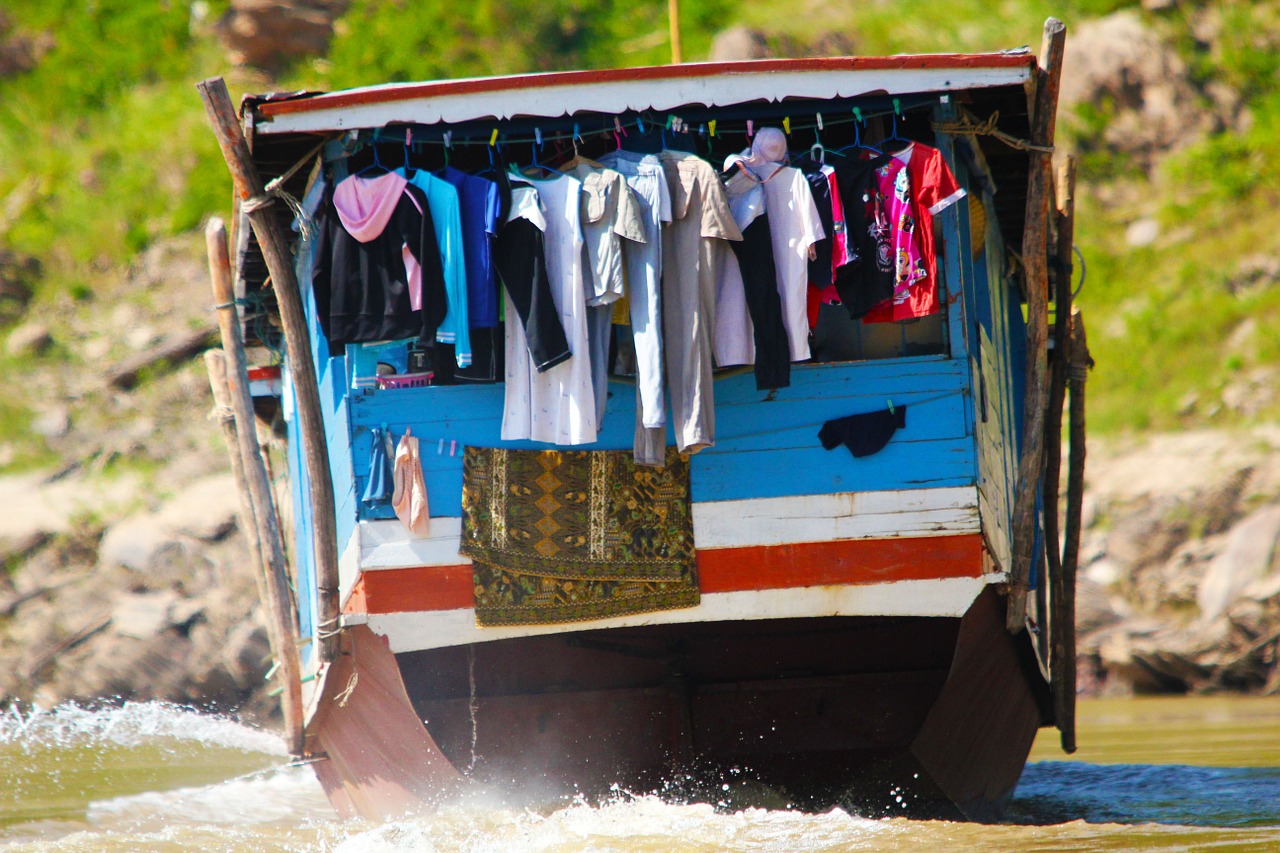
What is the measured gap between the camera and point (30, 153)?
24266 millimetres

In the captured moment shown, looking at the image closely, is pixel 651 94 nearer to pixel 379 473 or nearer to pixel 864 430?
pixel 864 430

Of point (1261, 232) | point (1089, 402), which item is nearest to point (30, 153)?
point (1089, 402)

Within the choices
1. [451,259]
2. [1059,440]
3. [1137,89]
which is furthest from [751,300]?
[1137,89]

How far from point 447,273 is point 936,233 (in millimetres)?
2218

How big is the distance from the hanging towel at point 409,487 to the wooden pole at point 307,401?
1.35ft

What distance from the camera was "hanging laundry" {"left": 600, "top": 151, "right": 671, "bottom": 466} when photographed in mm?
5781

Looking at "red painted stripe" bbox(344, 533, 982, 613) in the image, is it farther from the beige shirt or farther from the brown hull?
the beige shirt

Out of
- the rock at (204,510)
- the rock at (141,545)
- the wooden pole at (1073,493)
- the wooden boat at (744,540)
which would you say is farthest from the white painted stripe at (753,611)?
the rock at (141,545)

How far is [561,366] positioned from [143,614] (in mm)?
10056

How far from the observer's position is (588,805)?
6.67m

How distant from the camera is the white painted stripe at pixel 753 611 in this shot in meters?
6.00

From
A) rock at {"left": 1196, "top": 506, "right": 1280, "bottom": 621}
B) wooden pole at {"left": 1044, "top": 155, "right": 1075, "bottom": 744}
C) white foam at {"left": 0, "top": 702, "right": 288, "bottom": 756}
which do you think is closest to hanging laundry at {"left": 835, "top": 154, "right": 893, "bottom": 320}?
wooden pole at {"left": 1044, "top": 155, "right": 1075, "bottom": 744}

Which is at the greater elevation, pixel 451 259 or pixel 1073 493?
pixel 451 259

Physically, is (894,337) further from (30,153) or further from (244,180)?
(30,153)
